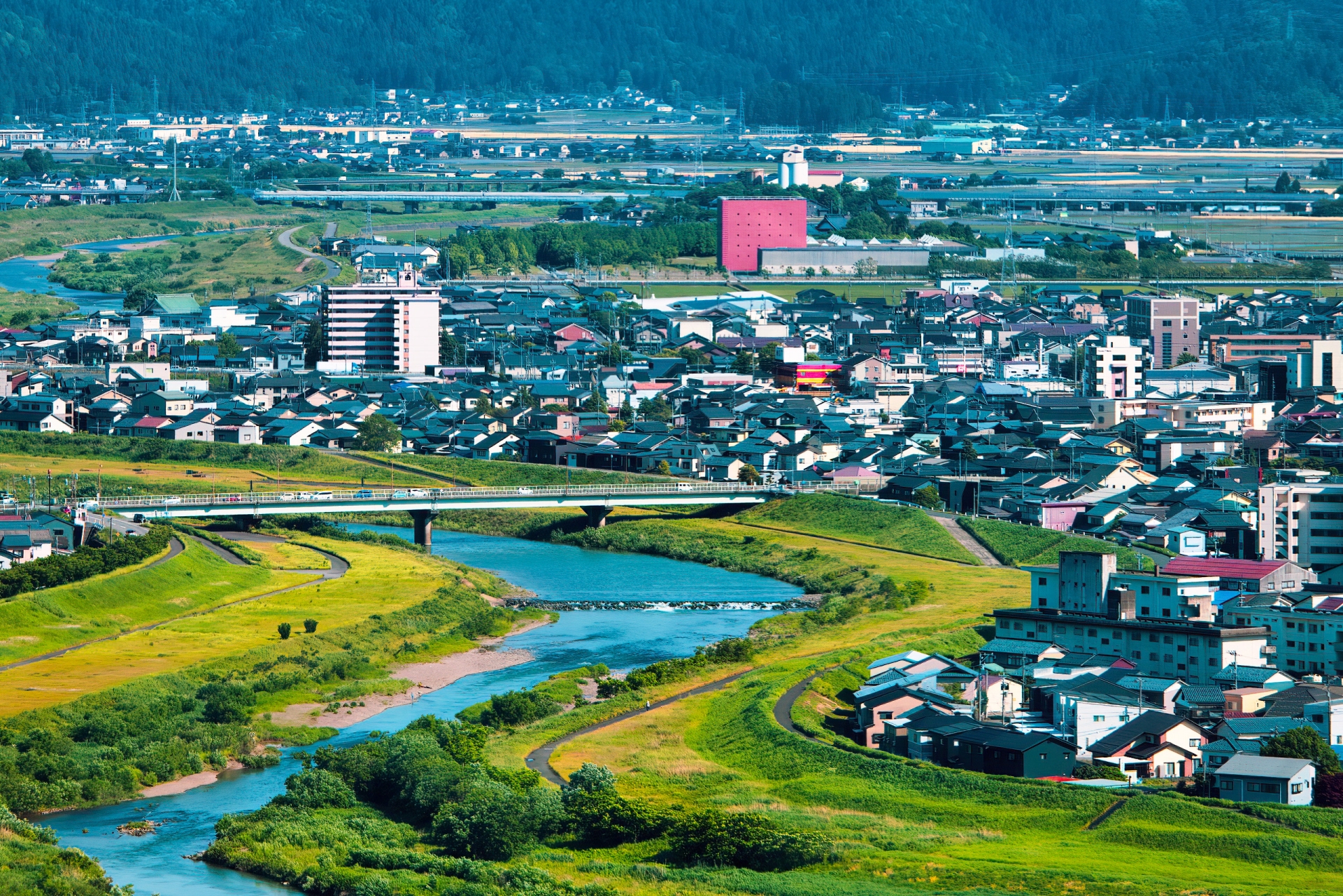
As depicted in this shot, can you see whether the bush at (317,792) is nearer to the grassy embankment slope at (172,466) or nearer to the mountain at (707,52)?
the grassy embankment slope at (172,466)

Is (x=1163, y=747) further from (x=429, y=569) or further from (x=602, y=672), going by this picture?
(x=429, y=569)

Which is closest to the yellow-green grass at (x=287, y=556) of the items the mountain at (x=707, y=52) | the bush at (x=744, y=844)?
the bush at (x=744, y=844)

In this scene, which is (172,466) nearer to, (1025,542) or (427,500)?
(427,500)

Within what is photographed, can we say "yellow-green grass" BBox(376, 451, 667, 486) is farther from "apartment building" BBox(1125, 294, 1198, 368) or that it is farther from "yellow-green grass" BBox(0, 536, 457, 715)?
"apartment building" BBox(1125, 294, 1198, 368)

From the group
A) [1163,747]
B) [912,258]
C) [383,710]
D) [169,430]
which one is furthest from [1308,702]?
[912,258]

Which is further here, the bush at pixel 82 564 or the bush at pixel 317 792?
the bush at pixel 82 564
